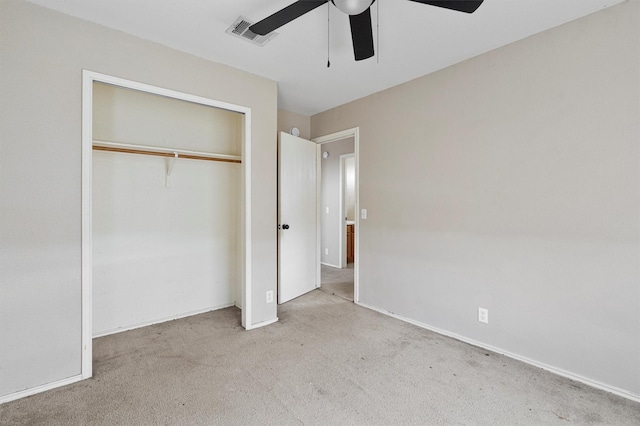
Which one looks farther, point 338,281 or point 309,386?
point 338,281

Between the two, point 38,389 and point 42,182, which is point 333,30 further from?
point 38,389

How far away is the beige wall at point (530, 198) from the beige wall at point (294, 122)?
1379mm

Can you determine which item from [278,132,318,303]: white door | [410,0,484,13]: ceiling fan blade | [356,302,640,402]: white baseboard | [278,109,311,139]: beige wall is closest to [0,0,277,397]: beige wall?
[278,132,318,303]: white door

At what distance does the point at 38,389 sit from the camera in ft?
6.38

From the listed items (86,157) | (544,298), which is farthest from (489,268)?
(86,157)

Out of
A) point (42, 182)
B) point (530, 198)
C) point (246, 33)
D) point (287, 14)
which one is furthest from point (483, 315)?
point (42, 182)

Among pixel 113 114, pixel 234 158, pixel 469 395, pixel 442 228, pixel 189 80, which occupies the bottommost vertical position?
pixel 469 395

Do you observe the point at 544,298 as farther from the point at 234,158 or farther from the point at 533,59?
the point at 234,158

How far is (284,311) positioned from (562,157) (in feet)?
9.49

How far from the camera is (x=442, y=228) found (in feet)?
9.30

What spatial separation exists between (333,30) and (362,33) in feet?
1.93

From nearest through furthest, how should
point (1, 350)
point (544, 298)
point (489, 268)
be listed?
point (1, 350)
point (544, 298)
point (489, 268)

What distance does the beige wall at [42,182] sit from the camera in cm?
186

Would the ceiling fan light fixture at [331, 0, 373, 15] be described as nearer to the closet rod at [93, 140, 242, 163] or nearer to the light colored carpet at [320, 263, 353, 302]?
the closet rod at [93, 140, 242, 163]
